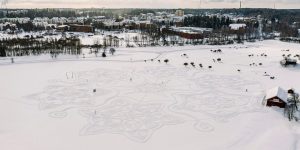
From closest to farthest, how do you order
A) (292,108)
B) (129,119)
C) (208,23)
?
(129,119) < (292,108) < (208,23)

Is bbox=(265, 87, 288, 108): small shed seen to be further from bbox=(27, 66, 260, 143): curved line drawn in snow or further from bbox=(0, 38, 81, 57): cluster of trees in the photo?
bbox=(0, 38, 81, 57): cluster of trees

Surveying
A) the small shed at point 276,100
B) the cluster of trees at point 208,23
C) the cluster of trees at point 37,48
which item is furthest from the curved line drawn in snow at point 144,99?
the cluster of trees at point 208,23

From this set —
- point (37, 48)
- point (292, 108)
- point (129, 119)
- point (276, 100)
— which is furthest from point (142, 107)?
point (37, 48)

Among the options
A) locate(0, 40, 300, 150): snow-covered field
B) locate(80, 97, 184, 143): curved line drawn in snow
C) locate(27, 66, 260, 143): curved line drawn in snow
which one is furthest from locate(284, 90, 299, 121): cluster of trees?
locate(80, 97, 184, 143): curved line drawn in snow

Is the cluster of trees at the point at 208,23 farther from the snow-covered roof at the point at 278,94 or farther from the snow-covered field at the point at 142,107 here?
the snow-covered roof at the point at 278,94

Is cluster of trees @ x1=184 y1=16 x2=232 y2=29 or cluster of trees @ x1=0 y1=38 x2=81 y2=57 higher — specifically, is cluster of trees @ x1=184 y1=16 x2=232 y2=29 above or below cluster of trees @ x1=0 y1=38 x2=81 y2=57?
above

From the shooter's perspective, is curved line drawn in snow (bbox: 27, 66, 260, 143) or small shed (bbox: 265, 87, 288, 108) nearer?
curved line drawn in snow (bbox: 27, 66, 260, 143)

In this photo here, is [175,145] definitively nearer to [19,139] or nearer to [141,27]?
[19,139]

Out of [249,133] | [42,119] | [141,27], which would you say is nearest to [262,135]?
[249,133]

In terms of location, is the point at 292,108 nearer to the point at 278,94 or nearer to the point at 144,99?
the point at 278,94
